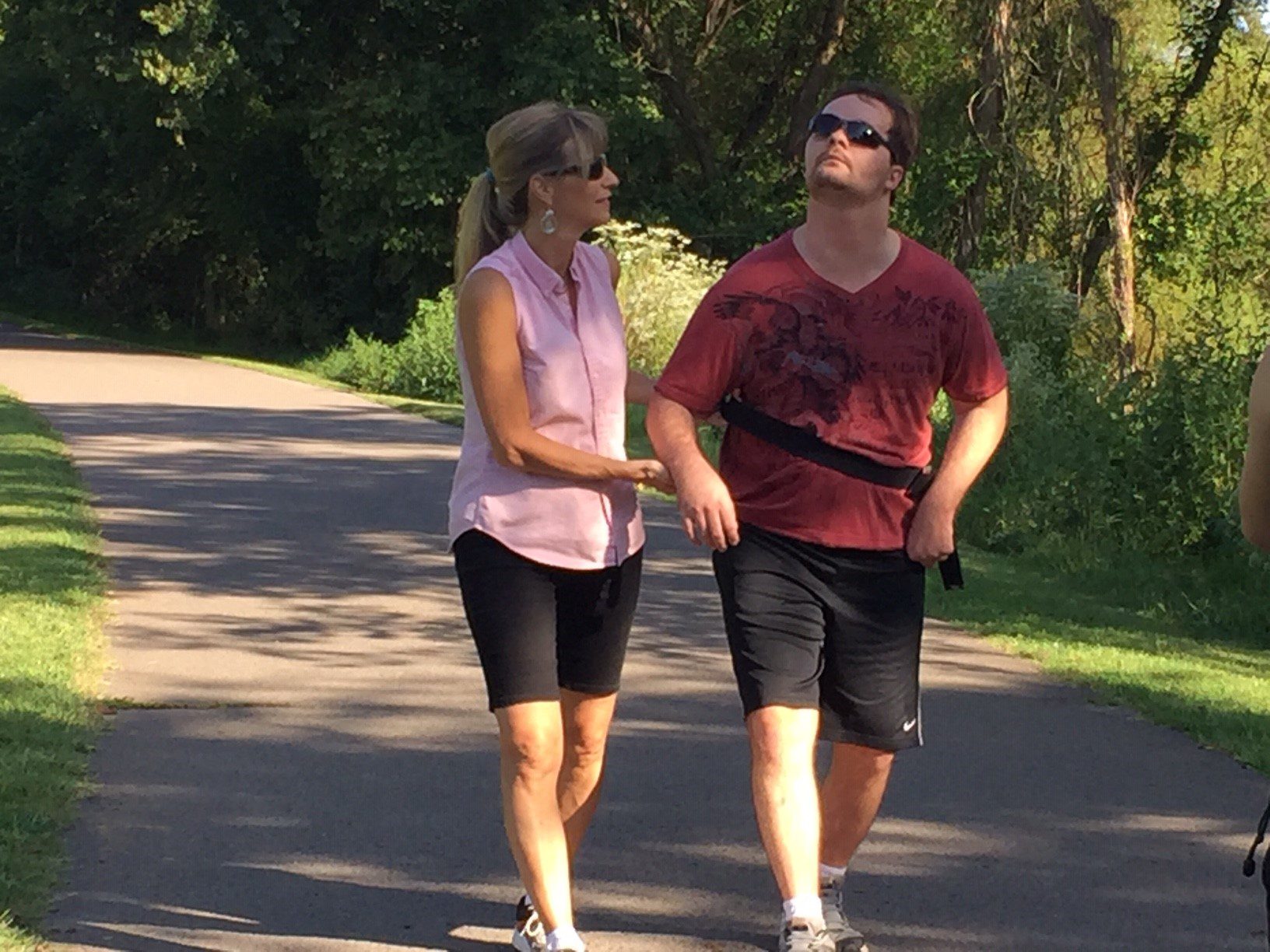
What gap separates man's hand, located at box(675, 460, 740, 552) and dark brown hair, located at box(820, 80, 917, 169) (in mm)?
779

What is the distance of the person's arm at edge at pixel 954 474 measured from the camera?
15.4 feet

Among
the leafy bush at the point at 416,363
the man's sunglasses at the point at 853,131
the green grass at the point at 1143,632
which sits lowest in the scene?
the leafy bush at the point at 416,363

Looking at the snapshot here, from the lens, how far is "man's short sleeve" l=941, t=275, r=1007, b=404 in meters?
4.72

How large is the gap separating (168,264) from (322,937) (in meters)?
51.3

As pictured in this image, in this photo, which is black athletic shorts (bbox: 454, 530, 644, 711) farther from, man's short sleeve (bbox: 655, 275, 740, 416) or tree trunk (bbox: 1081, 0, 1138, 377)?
tree trunk (bbox: 1081, 0, 1138, 377)

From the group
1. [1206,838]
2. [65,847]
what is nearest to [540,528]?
[65,847]

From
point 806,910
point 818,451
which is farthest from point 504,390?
point 806,910

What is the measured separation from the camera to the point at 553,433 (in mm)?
4645

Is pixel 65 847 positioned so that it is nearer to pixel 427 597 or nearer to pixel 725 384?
pixel 725 384

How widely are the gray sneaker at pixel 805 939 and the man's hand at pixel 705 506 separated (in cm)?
79

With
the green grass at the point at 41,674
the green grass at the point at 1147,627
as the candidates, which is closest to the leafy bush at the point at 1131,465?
the green grass at the point at 1147,627

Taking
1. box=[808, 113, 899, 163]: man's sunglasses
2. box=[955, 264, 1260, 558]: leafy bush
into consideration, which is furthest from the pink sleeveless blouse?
box=[955, 264, 1260, 558]: leafy bush

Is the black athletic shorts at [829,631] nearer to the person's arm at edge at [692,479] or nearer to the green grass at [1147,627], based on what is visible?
the person's arm at edge at [692,479]

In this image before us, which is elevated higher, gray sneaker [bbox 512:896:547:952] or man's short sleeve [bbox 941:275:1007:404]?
man's short sleeve [bbox 941:275:1007:404]
